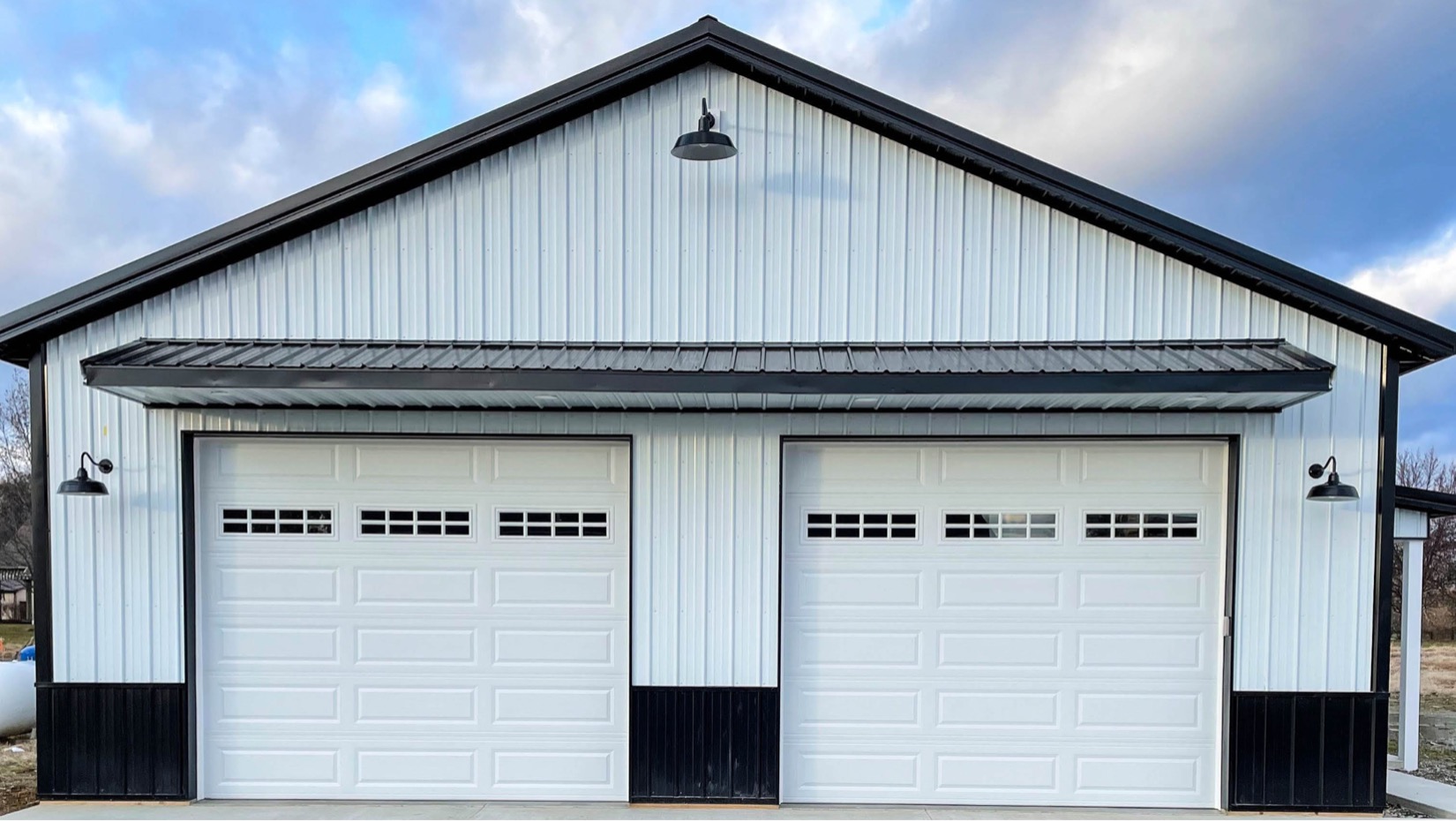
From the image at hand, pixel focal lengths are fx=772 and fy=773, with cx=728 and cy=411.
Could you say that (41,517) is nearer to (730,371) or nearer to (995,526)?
(730,371)

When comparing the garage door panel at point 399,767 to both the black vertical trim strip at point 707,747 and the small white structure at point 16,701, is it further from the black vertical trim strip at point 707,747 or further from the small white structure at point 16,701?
the small white structure at point 16,701

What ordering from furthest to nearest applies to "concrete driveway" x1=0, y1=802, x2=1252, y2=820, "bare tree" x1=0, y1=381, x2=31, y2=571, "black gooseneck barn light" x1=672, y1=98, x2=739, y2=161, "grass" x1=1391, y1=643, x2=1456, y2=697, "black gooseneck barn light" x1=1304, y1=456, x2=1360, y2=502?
1. "bare tree" x1=0, y1=381, x2=31, y2=571
2. "grass" x1=1391, y1=643, x2=1456, y2=697
3. "concrete driveway" x1=0, y1=802, x2=1252, y2=820
4. "black gooseneck barn light" x1=672, y1=98, x2=739, y2=161
5. "black gooseneck barn light" x1=1304, y1=456, x2=1360, y2=502

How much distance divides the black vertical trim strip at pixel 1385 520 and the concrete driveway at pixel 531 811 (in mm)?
1515

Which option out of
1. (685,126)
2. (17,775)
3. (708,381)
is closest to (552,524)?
(708,381)

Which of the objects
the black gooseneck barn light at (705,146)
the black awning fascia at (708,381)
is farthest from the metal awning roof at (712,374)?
the black gooseneck barn light at (705,146)

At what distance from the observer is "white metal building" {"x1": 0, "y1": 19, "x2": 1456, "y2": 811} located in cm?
532

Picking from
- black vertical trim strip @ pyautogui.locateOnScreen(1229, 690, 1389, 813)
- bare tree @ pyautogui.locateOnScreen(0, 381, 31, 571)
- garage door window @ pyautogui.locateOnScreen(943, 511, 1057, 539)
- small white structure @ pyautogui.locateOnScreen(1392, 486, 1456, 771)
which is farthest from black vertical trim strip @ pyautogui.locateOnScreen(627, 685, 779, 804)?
bare tree @ pyautogui.locateOnScreen(0, 381, 31, 571)

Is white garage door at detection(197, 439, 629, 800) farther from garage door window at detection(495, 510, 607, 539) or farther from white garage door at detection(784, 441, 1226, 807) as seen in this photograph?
white garage door at detection(784, 441, 1226, 807)

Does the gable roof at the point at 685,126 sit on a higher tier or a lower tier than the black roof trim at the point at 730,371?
higher

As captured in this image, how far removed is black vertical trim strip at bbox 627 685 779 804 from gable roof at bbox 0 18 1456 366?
3968 millimetres

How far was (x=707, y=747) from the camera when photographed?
17.5 feet

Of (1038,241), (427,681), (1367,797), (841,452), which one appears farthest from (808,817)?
→ (1038,241)

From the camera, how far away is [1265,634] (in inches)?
209

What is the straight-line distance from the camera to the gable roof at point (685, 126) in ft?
17.2
